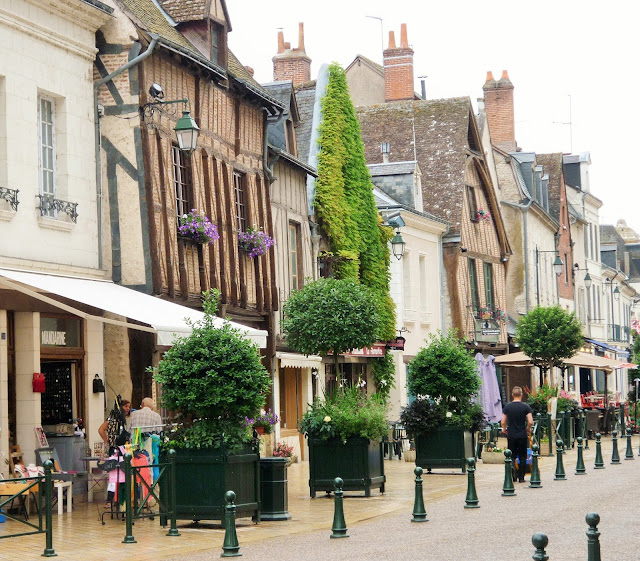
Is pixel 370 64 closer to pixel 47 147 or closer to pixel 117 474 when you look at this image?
pixel 47 147

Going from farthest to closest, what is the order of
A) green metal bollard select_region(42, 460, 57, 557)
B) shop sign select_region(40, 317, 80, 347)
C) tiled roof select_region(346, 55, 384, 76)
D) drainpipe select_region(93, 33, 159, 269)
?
tiled roof select_region(346, 55, 384, 76) < drainpipe select_region(93, 33, 159, 269) < shop sign select_region(40, 317, 80, 347) < green metal bollard select_region(42, 460, 57, 557)

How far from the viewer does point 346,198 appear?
86.2 feet

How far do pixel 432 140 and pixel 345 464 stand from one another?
2058 centimetres

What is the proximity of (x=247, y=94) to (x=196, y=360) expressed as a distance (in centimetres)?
909

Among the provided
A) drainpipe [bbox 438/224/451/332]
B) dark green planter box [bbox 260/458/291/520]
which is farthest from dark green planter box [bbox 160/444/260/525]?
drainpipe [bbox 438/224/451/332]

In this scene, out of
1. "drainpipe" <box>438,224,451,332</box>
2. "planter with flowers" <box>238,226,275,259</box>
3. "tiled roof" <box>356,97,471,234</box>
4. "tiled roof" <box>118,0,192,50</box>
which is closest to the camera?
"tiled roof" <box>118,0,192,50</box>

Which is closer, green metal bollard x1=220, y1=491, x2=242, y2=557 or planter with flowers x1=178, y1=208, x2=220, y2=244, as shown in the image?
green metal bollard x1=220, y1=491, x2=242, y2=557

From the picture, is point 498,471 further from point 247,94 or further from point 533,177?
point 533,177

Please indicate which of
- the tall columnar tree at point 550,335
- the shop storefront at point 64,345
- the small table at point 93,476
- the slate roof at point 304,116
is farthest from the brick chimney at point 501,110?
the small table at point 93,476

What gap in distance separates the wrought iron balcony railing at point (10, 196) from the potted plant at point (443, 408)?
7.66 metres

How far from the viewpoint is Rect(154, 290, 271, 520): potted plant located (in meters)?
12.5

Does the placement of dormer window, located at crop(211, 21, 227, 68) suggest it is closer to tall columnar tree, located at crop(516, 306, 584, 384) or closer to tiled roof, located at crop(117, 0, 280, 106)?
tiled roof, located at crop(117, 0, 280, 106)

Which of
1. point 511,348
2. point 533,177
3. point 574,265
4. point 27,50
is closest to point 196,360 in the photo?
point 27,50

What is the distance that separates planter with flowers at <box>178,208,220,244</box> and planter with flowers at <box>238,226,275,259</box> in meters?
1.76
